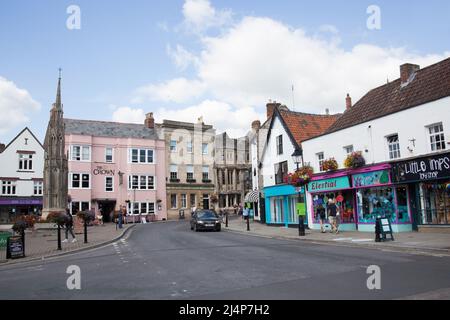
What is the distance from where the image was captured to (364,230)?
22766 mm

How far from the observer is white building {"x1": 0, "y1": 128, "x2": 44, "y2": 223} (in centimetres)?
4772

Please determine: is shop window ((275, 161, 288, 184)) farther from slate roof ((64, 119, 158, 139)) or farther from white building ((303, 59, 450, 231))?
slate roof ((64, 119, 158, 139))

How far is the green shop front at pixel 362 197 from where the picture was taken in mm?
20719

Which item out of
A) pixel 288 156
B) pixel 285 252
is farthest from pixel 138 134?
pixel 285 252

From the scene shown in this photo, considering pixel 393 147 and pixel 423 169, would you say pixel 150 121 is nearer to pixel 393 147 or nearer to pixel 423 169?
pixel 393 147

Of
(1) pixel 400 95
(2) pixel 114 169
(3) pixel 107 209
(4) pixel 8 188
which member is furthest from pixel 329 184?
(4) pixel 8 188

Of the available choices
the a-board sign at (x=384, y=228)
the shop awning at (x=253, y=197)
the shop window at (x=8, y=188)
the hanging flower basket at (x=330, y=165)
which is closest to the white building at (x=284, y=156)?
the shop awning at (x=253, y=197)

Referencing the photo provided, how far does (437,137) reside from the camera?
62.3 ft

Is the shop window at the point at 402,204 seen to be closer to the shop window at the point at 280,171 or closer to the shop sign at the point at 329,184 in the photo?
the shop sign at the point at 329,184

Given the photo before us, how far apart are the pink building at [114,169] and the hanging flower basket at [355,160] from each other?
102ft

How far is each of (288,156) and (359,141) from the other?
8.07 m

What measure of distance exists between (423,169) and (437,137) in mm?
1679
